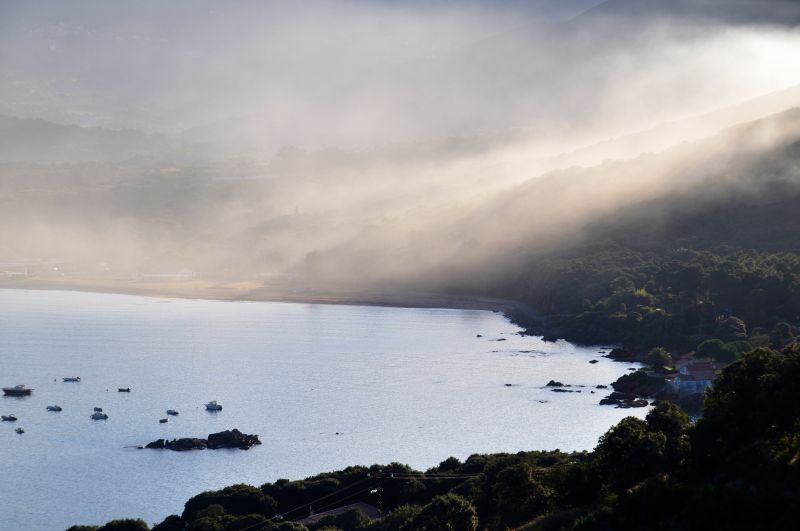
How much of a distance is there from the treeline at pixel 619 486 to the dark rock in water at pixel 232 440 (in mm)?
9076

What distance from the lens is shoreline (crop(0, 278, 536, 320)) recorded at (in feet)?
306

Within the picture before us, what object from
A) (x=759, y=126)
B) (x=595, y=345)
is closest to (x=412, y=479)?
(x=595, y=345)

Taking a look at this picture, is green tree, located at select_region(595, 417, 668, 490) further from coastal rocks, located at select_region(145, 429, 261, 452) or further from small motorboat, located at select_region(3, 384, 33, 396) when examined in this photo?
small motorboat, located at select_region(3, 384, 33, 396)

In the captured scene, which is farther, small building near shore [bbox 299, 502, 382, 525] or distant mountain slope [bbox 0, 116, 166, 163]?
distant mountain slope [bbox 0, 116, 166, 163]

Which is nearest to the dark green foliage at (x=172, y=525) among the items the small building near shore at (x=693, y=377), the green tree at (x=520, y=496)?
the green tree at (x=520, y=496)

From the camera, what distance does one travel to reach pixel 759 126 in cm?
10806

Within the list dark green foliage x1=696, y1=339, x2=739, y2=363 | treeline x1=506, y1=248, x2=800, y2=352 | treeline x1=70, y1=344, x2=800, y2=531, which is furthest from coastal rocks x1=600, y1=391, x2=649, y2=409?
treeline x1=70, y1=344, x2=800, y2=531

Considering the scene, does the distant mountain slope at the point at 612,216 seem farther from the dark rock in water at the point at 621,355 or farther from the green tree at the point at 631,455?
the green tree at the point at 631,455

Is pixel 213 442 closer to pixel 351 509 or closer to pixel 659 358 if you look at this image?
pixel 351 509

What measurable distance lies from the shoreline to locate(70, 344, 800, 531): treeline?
55321 millimetres

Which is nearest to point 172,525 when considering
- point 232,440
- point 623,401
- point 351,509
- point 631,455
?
point 351,509

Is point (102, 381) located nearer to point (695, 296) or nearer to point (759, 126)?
point (695, 296)

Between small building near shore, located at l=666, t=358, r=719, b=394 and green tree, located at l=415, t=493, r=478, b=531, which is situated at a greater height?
small building near shore, located at l=666, t=358, r=719, b=394

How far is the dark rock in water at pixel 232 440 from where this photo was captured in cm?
4194
